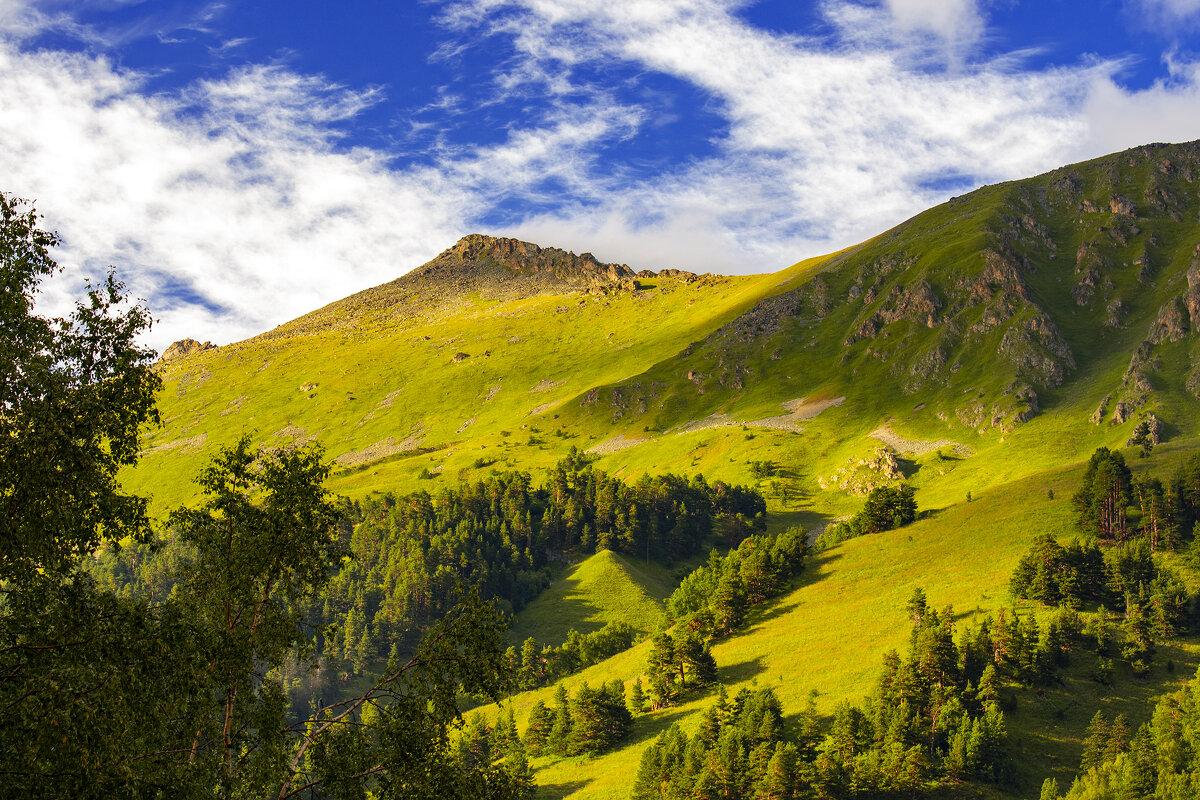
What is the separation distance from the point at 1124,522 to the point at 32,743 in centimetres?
14333

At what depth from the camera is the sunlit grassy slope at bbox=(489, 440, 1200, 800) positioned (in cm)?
8625

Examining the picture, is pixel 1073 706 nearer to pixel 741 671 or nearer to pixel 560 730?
pixel 741 671

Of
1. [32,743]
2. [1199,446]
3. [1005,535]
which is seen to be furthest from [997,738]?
[1199,446]

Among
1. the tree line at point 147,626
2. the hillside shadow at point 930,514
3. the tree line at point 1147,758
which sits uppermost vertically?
the tree line at point 147,626

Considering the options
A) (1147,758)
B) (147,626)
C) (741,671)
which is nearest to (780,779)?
(1147,758)

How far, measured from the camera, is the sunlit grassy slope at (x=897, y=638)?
8625 cm

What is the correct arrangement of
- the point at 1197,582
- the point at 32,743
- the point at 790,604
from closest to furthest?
the point at 32,743, the point at 1197,582, the point at 790,604

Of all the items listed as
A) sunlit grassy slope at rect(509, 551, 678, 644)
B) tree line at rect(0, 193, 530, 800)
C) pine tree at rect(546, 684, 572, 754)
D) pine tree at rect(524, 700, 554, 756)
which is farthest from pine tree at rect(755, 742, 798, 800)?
sunlit grassy slope at rect(509, 551, 678, 644)

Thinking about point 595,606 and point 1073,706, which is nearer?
point 1073,706

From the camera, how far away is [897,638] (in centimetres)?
10312

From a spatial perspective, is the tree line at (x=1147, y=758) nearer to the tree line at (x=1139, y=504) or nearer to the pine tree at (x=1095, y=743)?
the pine tree at (x=1095, y=743)

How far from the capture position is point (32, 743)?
607 inches

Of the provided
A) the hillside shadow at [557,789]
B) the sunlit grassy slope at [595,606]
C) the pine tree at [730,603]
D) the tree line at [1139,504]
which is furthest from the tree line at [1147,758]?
the sunlit grassy slope at [595,606]

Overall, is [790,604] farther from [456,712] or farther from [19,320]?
[19,320]
